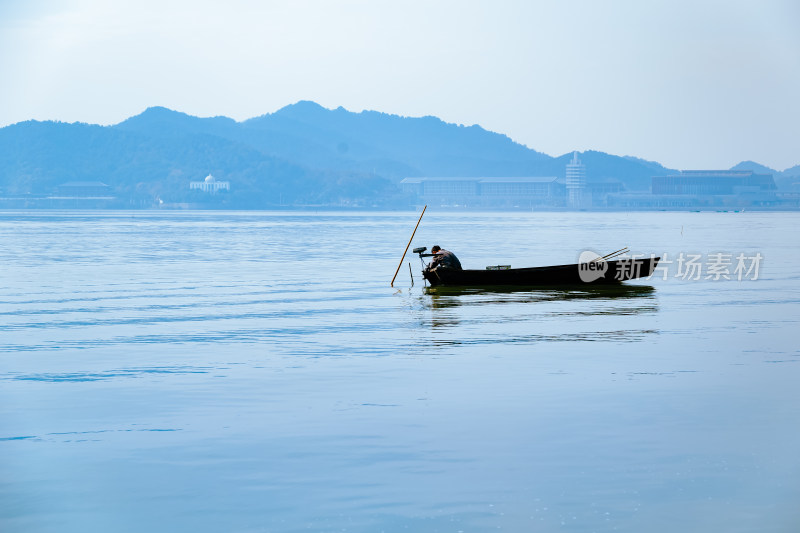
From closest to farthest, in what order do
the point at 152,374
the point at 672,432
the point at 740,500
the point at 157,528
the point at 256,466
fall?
the point at 157,528 → the point at 740,500 → the point at 256,466 → the point at 672,432 → the point at 152,374

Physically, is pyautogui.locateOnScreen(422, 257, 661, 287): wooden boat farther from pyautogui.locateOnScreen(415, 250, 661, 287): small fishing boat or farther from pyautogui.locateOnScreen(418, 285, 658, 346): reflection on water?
pyautogui.locateOnScreen(418, 285, 658, 346): reflection on water

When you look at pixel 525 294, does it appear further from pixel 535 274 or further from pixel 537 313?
pixel 537 313

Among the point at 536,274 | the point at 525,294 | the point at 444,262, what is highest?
the point at 444,262

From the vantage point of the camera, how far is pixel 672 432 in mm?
12680

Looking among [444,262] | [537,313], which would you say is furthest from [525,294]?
[537,313]

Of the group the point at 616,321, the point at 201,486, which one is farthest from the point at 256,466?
the point at 616,321

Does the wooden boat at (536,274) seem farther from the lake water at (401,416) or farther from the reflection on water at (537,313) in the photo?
the lake water at (401,416)

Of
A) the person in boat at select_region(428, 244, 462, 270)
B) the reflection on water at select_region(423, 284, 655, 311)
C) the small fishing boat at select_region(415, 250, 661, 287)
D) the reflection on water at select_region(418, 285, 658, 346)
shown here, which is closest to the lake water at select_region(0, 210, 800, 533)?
the reflection on water at select_region(418, 285, 658, 346)

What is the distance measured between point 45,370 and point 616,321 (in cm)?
1368

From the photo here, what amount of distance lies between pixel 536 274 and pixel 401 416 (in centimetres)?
1875

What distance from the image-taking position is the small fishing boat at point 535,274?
3181 cm

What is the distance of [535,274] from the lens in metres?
31.7

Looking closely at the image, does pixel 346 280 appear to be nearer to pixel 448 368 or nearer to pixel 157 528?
pixel 448 368

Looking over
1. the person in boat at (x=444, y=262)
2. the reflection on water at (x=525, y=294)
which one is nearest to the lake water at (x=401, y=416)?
the reflection on water at (x=525, y=294)
